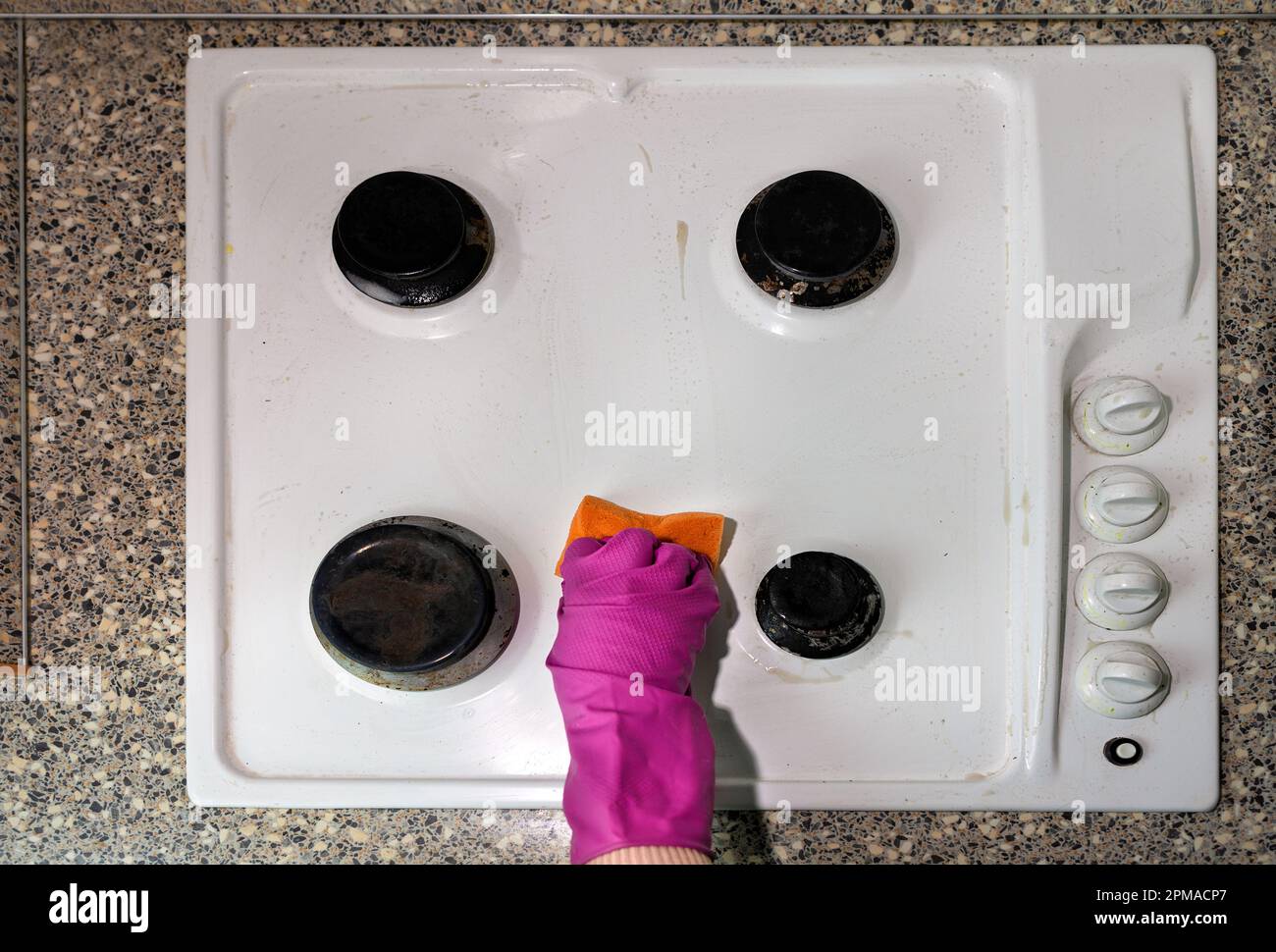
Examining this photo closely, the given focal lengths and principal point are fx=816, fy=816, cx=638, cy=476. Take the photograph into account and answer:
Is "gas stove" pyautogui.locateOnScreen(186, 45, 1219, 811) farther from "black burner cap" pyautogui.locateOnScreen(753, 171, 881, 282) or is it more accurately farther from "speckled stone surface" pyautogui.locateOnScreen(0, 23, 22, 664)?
"speckled stone surface" pyautogui.locateOnScreen(0, 23, 22, 664)

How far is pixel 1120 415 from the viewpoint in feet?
2.15

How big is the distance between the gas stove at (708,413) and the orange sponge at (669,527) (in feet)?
0.08

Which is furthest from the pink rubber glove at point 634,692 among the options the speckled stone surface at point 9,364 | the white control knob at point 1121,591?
the speckled stone surface at point 9,364

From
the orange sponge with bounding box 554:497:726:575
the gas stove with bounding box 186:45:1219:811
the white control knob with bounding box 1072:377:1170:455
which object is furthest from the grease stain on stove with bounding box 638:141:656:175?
the white control knob with bounding box 1072:377:1170:455

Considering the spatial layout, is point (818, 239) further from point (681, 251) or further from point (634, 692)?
point (634, 692)

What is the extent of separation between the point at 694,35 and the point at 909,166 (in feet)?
0.72

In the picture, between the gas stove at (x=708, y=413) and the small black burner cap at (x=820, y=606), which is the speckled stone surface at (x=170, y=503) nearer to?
the gas stove at (x=708, y=413)

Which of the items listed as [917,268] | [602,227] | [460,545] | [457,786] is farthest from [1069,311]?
[457,786]

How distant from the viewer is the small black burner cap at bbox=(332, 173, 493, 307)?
645mm

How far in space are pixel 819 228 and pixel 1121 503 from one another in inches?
13.0

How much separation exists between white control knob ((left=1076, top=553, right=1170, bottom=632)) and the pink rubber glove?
313 millimetres

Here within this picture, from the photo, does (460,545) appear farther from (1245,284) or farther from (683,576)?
(1245,284)

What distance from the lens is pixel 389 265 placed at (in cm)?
65

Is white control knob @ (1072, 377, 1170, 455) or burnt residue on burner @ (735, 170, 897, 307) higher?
burnt residue on burner @ (735, 170, 897, 307)
